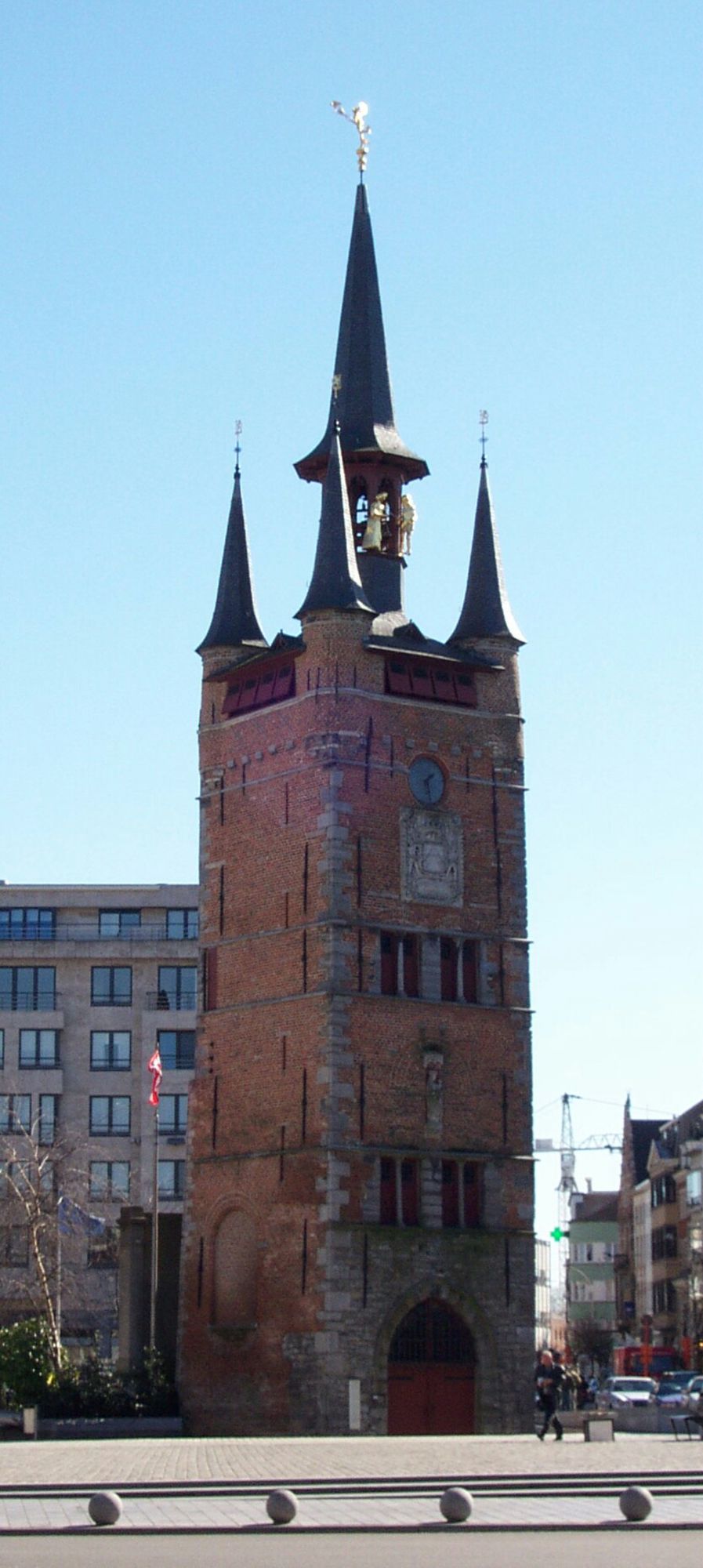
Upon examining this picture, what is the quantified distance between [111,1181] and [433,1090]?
31942 millimetres

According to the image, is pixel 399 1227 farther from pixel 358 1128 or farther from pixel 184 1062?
pixel 184 1062

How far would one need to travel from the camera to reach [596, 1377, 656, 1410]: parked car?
67500 mm

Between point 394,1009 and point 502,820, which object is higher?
point 502,820

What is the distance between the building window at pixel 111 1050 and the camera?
87.9 metres

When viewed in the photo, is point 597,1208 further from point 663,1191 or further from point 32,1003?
point 32,1003

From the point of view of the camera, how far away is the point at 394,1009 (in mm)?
53906

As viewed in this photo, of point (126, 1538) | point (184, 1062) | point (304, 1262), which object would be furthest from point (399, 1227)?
point (184, 1062)

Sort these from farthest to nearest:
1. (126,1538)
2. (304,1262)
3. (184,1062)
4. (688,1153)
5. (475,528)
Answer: (688,1153) → (184,1062) → (475,528) → (304,1262) → (126,1538)

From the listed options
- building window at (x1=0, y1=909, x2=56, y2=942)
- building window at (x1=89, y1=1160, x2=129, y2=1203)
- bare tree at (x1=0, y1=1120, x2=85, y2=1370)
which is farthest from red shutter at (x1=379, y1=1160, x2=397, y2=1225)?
building window at (x1=0, y1=909, x2=56, y2=942)

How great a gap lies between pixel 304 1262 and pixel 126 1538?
26.0 m

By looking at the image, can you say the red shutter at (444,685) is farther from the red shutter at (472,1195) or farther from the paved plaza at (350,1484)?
the paved plaza at (350,1484)

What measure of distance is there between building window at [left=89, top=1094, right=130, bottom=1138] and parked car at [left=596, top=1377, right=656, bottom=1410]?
70.4 feet

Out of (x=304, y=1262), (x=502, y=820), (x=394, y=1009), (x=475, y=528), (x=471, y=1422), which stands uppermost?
(x=475, y=528)

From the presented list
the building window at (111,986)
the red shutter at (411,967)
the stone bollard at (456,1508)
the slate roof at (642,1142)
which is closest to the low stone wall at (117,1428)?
the red shutter at (411,967)
